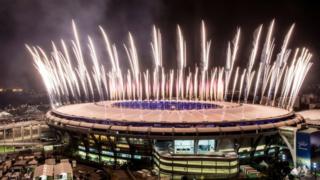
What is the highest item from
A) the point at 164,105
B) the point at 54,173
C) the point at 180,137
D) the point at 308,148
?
the point at 164,105

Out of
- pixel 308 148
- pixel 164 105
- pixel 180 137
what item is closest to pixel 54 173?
pixel 180 137

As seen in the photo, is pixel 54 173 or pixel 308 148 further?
pixel 308 148

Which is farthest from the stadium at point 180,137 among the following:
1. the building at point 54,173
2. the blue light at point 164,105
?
the blue light at point 164,105

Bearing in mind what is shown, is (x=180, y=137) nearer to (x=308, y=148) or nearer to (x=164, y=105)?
(x=308, y=148)

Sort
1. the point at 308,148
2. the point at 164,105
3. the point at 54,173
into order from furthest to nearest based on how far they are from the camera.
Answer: the point at 164,105 < the point at 308,148 < the point at 54,173

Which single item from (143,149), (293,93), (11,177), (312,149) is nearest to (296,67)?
(293,93)

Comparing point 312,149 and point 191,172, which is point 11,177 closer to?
point 191,172

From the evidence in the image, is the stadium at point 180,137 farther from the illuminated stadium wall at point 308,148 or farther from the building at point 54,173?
the building at point 54,173

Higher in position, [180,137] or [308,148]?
[180,137]

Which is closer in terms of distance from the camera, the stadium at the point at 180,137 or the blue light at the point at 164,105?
the stadium at the point at 180,137
